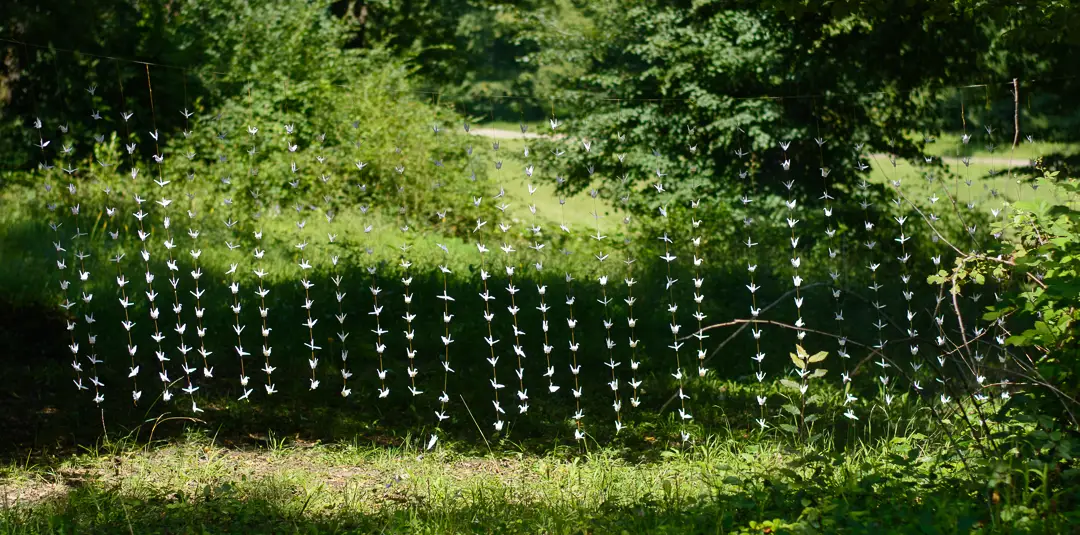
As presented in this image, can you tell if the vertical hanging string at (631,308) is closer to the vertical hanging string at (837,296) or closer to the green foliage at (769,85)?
the green foliage at (769,85)

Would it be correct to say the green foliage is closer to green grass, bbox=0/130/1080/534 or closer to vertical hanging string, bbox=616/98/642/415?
vertical hanging string, bbox=616/98/642/415

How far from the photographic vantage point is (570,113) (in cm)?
1292

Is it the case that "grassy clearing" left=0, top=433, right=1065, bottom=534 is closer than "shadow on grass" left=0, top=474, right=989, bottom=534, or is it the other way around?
"shadow on grass" left=0, top=474, right=989, bottom=534

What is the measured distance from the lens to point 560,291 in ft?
26.9

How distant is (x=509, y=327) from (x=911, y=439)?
3.07 m

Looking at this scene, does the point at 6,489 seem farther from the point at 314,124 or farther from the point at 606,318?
the point at 314,124

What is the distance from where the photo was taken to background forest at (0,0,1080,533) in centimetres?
434

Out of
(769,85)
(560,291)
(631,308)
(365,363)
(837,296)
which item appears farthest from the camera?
(769,85)

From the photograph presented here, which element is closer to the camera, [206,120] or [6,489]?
[6,489]

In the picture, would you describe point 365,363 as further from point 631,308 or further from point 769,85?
point 769,85

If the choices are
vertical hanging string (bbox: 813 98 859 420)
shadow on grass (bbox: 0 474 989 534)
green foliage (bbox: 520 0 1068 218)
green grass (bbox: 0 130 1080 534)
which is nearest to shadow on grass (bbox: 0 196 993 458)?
green grass (bbox: 0 130 1080 534)

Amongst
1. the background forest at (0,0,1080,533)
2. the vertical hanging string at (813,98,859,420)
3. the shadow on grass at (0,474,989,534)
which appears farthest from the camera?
the vertical hanging string at (813,98,859,420)

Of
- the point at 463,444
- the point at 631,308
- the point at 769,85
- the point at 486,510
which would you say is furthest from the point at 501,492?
the point at 769,85

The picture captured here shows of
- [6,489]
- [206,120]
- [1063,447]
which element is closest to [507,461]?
[6,489]
